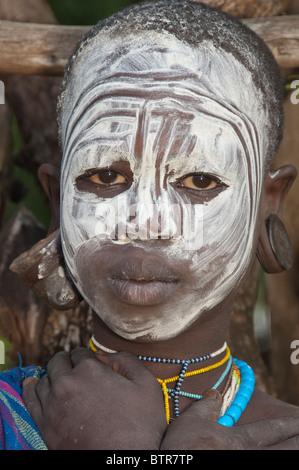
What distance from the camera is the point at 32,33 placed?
294cm

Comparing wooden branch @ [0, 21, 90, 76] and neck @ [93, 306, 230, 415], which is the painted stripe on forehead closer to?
neck @ [93, 306, 230, 415]

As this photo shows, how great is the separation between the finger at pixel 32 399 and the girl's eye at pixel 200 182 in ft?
2.57

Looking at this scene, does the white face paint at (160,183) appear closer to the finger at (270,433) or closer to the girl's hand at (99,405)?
the girl's hand at (99,405)

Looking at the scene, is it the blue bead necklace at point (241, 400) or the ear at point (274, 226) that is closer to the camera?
the blue bead necklace at point (241, 400)

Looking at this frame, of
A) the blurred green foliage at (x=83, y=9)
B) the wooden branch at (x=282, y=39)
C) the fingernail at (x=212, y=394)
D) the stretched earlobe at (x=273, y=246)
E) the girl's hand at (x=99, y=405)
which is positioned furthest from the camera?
the blurred green foliage at (x=83, y=9)

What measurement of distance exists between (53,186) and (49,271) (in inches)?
13.2

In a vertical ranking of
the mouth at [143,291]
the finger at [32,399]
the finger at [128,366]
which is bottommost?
the finger at [32,399]

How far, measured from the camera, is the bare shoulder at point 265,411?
227 cm

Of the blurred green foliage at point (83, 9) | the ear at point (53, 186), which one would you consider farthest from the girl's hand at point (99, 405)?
the blurred green foliage at point (83, 9)

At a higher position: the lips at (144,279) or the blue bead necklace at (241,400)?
the lips at (144,279)

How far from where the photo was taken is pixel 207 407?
207 cm

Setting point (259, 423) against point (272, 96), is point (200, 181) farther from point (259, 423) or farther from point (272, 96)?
point (259, 423)
